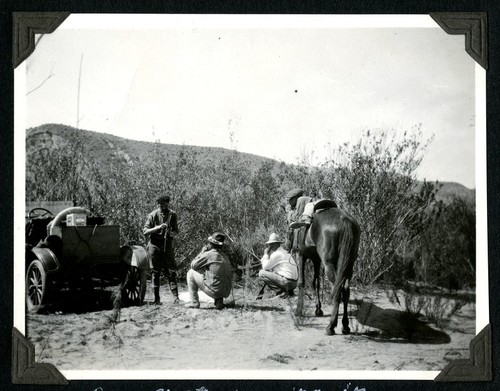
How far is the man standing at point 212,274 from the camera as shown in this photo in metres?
5.78

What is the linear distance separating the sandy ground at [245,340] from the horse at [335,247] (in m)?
0.22

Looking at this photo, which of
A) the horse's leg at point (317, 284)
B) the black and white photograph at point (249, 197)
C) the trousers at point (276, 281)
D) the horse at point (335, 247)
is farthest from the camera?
the trousers at point (276, 281)

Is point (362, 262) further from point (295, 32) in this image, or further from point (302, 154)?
point (295, 32)

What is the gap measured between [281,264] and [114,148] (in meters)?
2.12

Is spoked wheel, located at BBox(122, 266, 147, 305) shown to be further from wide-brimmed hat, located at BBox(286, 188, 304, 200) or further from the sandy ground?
wide-brimmed hat, located at BBox(286, 188, 304, 200)

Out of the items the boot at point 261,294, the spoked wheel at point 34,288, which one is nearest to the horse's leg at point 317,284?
the boot at point 261,294

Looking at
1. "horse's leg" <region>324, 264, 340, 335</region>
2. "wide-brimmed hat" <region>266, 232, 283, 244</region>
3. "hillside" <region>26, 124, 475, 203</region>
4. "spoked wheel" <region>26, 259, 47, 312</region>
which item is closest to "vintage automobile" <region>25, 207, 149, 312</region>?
"spoked wheel" <region>26, 259, 47, 312</region>

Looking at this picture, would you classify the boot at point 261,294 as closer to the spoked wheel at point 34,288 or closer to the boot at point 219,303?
the boot at point 219,303

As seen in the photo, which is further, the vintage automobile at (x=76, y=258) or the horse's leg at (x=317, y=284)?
the horse's leg at (x=317, y=284)

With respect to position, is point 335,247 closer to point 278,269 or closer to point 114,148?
point 278,269

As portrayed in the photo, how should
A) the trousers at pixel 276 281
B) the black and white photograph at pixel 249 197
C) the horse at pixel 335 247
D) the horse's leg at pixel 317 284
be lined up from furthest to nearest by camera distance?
1. the trousers at pixel 276 281
2. the horse's leg at pixel 317 284
3. the black and white photograph at pixel 249 197
4. the horse at pixel 335 247

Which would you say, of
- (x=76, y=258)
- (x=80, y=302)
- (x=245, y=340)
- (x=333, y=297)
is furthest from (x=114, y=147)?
(x=333, y=297)

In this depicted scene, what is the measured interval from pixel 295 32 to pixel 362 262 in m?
2.47

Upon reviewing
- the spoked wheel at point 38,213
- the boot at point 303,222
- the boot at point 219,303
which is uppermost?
the spoked wheel at point 38,213
